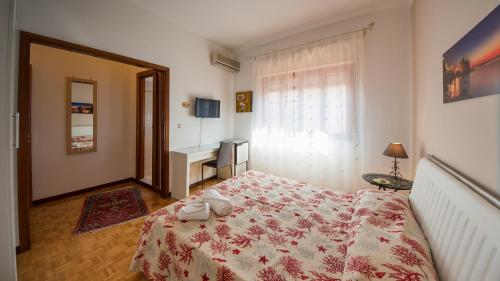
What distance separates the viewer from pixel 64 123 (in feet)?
9.48

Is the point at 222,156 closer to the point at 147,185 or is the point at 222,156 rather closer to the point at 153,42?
the point at 147,185

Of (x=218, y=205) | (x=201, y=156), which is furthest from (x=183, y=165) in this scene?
(x=218, y=205)

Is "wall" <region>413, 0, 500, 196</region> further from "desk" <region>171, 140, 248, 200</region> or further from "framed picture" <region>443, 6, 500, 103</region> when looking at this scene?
"desk" <region>171, 140, 248, 200</region>

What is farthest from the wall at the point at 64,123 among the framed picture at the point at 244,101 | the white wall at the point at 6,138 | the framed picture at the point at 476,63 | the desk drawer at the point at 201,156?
the framed picture at the point at 476,63

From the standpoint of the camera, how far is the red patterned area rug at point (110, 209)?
2.21 m

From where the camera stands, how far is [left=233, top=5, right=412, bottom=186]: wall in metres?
2.38

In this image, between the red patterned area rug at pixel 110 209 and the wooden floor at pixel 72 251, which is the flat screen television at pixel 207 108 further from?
the wooden floor at pixel 72 251

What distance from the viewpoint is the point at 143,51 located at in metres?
2.61

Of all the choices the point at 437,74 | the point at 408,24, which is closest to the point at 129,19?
the point at 437,74

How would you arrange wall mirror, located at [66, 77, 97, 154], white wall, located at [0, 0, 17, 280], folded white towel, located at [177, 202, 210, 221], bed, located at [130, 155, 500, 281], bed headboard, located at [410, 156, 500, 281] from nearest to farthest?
bed headboard, located at [410, 156, 500, 281], bed, located at [130, 155, 500, 281], white wall, located at [0, 0, 17, 280], folded white towel, located at [177, 202, 210, 221], wall mirror, located at [66, 77, 97, 154]

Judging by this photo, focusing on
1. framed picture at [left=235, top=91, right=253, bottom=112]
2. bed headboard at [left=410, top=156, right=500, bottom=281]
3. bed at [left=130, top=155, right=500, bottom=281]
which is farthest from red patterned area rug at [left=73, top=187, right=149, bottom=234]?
bed headboard at [left=410, top=156, right=500, bottom=281]

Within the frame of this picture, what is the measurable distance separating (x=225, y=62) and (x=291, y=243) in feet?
10.9

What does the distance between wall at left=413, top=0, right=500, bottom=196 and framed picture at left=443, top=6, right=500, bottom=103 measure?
0.05m

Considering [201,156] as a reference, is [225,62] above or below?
above
